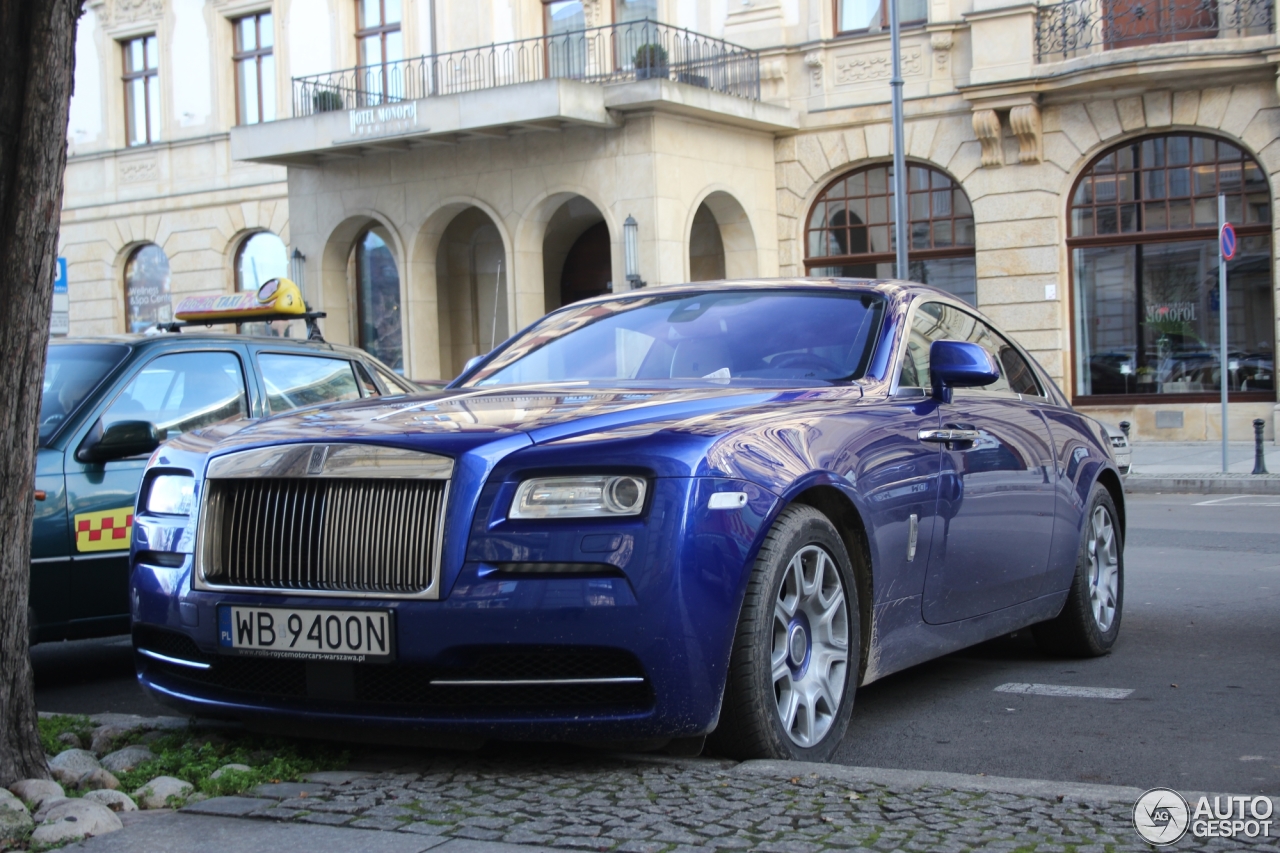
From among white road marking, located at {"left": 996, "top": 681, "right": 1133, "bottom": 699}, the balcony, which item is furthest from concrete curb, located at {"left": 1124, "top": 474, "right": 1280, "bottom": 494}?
white road marking, located at {"left": 996, "top": 681, "right": 1133, "bottom": 699}

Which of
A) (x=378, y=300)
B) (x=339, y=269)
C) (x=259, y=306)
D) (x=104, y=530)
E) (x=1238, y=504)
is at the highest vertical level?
(x=339, y=269)

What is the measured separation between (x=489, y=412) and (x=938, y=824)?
1774 mm

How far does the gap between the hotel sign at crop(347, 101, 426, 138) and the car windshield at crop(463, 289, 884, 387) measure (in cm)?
1858

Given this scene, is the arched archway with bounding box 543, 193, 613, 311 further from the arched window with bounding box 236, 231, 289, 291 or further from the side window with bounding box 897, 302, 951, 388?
the side window with bounding box 897, 302, 951, 388

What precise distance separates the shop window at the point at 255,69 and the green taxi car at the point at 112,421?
24.8m

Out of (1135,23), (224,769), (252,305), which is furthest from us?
(1135,23)

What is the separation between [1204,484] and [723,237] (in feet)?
34.8

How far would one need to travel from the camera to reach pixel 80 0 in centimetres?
423

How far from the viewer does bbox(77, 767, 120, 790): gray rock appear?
4039 mm

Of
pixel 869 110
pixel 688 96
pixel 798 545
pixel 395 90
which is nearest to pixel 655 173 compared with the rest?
pixel 688 96

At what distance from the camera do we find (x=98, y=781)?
406 centimetres

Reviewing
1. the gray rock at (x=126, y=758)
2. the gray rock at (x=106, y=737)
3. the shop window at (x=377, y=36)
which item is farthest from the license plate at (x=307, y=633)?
the shop window at (x=377, y=36)

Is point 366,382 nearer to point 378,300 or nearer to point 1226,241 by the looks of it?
point 1226,241

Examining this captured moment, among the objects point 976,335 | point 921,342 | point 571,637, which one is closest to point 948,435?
point 921,342
